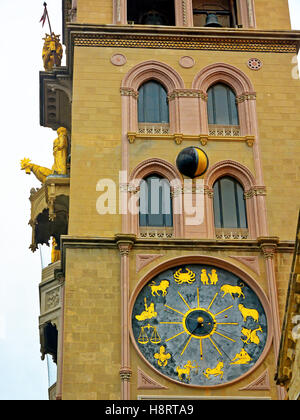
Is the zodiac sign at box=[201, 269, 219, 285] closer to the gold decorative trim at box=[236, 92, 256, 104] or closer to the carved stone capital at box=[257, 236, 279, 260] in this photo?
the carved stone capital at box=[257, 236, 279, 260]

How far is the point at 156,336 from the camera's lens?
33.6 metres

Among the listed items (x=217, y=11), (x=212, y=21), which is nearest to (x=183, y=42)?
(x=212, y=21)

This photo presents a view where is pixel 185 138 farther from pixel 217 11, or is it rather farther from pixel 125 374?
pixel 125 374

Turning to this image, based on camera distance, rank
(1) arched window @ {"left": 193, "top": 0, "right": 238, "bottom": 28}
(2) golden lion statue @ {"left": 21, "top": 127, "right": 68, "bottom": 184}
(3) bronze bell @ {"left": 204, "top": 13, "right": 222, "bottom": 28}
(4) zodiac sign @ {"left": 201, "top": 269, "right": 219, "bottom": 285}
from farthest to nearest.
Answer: (1) arched window @ {"left": 193, "top": 0, "right": 238, "bottom": 28}, (3) bronze bell @ {"left": 204, "top": 13, "right": 222, "bottom": 28}, (2) golden lion statue @ {"left": 21, "top": 127, "right": 68, "bottom": 184}, (4) zodiac sign @ {"left": 201, "top": 269, "right": 219, "bottom": 285}

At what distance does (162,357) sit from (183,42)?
40.9 ft

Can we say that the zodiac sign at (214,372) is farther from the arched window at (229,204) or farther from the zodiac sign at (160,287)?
the arched window at (229,204)

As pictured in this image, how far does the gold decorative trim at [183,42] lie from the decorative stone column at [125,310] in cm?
822

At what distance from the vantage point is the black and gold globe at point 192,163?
3622 cm

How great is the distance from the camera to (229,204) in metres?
36.6

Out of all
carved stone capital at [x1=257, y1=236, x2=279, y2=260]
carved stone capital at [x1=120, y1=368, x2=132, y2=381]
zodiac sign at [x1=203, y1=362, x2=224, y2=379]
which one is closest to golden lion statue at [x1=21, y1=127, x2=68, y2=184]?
carved stone capital at [x1=257, y1=236, x2=279, y2=260]

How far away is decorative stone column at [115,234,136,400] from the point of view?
106 ft

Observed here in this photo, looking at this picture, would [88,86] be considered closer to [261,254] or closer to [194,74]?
[194,74]

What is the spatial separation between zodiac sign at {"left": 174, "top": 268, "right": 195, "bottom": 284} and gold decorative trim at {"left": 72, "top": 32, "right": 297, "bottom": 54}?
912cm

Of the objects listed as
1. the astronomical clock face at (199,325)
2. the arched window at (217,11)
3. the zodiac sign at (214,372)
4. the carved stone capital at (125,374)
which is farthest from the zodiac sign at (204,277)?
the arched window at (217,11)
